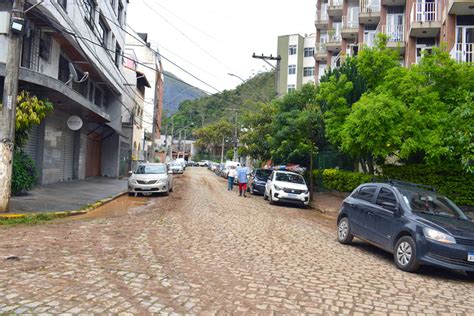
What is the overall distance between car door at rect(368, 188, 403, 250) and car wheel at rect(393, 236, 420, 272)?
0.85 ft

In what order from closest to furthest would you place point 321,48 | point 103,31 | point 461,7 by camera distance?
1. point 461,7
2. point 103,31
3. point 321,48

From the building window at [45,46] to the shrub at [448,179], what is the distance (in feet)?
50.7

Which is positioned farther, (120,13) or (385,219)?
(120,13)

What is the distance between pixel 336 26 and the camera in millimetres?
45844

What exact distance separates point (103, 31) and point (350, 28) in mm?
22694

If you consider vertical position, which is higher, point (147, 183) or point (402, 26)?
point (402, 26)

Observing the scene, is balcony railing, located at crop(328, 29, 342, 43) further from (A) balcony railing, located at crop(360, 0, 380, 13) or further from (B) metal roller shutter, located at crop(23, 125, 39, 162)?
(B) metal roller shutter, located at crop(23, 125, 39, 162)

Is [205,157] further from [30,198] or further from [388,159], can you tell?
[30,198]

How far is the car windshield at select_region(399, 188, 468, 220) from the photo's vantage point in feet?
26.9

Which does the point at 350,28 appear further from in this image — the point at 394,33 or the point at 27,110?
the point at 27,110

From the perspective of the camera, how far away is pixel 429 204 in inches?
333

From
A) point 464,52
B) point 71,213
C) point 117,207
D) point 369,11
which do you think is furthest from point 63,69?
point 369,11

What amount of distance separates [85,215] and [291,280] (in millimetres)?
8393

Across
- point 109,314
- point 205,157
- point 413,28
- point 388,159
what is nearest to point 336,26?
point 413,28
